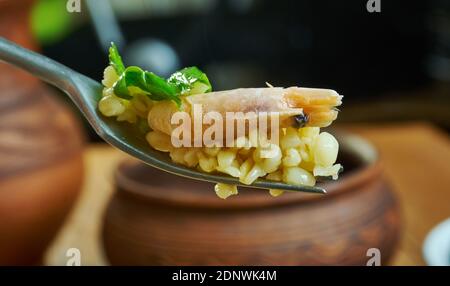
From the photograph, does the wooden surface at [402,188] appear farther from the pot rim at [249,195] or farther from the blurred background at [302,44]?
the blurred background at [302,44]

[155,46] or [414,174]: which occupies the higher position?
[155,46]

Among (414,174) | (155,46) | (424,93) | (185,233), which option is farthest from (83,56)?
(185,233)

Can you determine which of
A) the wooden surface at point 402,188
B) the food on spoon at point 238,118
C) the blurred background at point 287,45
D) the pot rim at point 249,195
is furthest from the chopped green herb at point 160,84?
the blurred background at point 287,45

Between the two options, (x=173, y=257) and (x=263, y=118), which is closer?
(x=263, y=118)

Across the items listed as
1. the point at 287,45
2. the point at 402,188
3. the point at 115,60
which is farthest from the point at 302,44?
the point at 115,60

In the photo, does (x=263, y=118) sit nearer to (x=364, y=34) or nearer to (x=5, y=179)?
(x=5, y=179)

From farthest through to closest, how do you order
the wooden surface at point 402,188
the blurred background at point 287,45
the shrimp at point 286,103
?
the blurred background at point 287,45 < the wooden surface at point 402,188 < the shrimp at point 286,103
